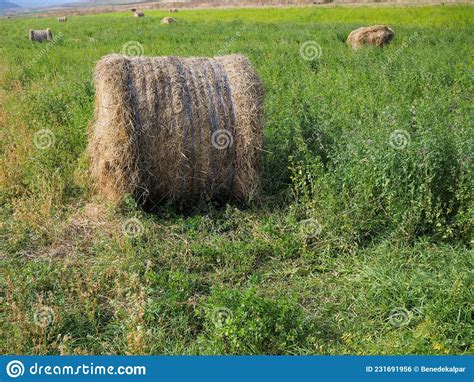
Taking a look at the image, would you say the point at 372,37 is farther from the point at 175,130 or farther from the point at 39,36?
the point at 39,36

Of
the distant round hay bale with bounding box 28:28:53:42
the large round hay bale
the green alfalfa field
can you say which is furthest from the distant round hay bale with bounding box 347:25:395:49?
the distant round hay bale with bounding box 28:28:53:42

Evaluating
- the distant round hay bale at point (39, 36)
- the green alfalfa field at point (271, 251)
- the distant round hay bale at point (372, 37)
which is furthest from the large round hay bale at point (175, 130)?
the distant round hay bale at point (39, 36)

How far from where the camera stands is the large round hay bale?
5.88 m

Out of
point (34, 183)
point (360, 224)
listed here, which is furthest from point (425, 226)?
point (34, 183)

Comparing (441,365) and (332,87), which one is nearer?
(441,365)

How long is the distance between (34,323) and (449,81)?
890cm

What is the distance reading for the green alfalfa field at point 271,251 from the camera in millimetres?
3961

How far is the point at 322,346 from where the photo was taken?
12.5 ft

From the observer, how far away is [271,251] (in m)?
5.34

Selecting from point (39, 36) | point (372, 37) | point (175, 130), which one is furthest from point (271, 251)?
point (39, 36)

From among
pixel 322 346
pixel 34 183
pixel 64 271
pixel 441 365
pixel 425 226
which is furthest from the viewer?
pixel 34 183

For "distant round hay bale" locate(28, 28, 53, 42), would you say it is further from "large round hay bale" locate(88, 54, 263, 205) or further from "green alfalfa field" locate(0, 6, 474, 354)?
"large round hay bale" locate(88, 54, 263, 205)

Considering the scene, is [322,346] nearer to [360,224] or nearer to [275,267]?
[275,267]

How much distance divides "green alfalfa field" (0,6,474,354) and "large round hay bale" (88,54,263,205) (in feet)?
0.88
